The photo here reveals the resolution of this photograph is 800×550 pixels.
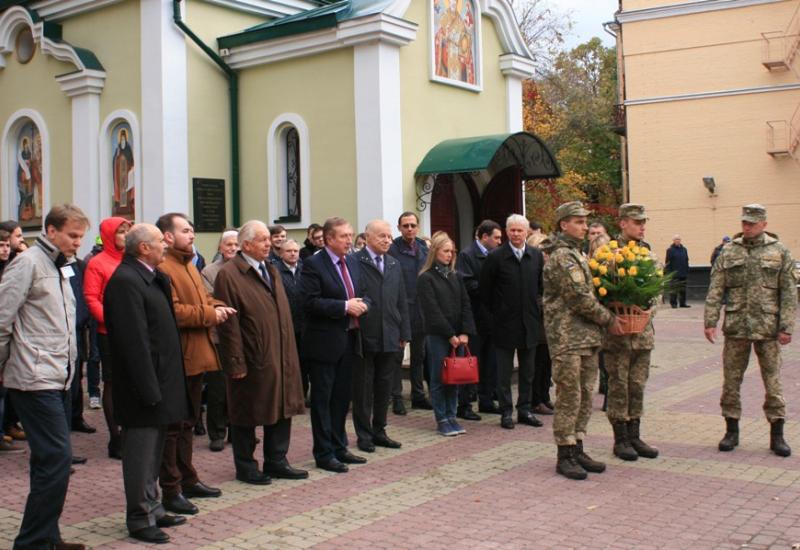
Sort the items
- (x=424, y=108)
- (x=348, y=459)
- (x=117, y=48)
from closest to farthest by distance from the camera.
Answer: (x=348, y=459) < (x=424, y=108) < (x=117, y=48)

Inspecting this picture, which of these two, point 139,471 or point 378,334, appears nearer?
point 139,471

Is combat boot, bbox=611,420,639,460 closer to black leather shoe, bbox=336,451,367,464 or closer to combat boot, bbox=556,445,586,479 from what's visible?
combat boot, bbox=556,445,586,479

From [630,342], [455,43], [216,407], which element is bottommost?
[216,407]

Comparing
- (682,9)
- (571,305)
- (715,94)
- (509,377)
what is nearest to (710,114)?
(715,94)

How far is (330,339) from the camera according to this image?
7.69 meters

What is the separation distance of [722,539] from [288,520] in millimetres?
2720

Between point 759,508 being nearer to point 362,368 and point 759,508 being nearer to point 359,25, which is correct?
point 362,368

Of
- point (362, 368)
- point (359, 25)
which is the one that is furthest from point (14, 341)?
point (359, 25)

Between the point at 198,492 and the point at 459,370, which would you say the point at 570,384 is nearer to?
the point at 459,370

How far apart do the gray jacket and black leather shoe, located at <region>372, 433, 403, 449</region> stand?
11.5 feet

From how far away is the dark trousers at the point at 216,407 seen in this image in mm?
8656

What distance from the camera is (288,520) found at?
6.21 meters

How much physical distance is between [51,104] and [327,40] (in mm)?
6031

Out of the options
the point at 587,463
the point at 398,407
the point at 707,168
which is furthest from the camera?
the point at 707,168
